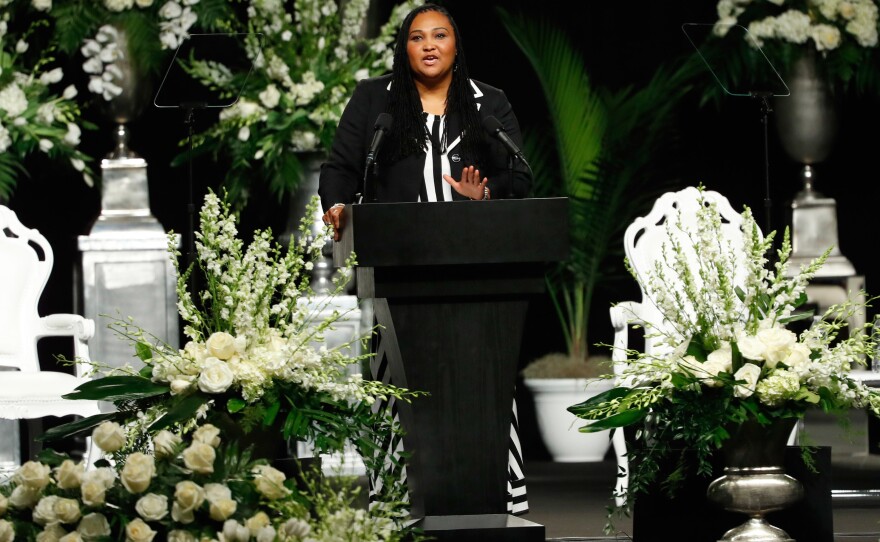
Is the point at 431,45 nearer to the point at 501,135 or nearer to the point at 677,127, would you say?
the point at 501,135

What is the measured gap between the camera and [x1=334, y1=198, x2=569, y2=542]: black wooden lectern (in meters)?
2.82

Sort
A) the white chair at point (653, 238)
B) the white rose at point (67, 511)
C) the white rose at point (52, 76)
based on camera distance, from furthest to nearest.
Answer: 1. the white rose at point (52, 76)
2. the white chair at point (653, 238)
3. the white rose at point (67, 511)

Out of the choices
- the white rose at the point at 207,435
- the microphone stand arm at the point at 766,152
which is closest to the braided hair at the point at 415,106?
the white rose at the point at 207,435

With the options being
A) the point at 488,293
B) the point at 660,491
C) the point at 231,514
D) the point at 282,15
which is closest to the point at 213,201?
the point at 488,293

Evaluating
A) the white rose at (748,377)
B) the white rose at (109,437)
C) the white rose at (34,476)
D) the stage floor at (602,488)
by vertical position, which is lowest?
the stage floor at (602,488)

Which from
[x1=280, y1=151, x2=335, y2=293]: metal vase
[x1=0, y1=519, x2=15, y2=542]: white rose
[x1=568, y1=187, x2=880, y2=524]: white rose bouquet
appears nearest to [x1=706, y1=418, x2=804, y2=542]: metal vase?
[x1=568, y1=187, x2=880, y2=524]: white rose bouquet

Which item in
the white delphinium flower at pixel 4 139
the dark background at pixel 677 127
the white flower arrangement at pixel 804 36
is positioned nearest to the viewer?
the white delphinium flower at pixel 4 139

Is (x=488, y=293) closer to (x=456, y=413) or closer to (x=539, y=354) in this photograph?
(x=456, y=413)

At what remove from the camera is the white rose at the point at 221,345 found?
287 cm

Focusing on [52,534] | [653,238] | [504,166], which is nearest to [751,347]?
[504,166]

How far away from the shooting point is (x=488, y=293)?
2.88 metres

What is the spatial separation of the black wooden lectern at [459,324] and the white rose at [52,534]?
2.51 feet

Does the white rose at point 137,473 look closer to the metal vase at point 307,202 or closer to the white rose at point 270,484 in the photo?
the white rose at point 270,484

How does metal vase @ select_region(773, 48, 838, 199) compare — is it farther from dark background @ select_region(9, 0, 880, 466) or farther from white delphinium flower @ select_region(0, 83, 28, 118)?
white delphinium flower @ select_region(0, 83, 28, 118)
